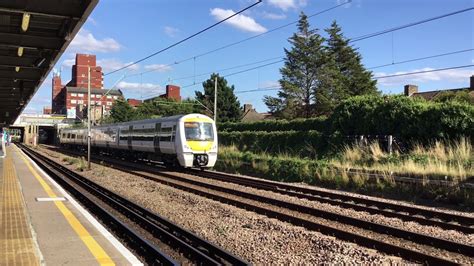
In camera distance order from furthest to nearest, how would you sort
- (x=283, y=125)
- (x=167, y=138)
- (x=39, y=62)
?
(x=283, y=125), (x=167, y=138), (x=39, y=62)

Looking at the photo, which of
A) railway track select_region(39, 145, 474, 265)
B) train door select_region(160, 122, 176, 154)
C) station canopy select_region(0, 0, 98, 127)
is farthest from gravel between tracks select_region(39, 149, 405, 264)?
train door select_region(160, 122, 176, 154)

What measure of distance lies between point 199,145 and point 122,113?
70.5 m

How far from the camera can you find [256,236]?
29.9 feet

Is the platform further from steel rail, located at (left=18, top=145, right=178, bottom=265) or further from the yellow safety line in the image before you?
steel rail, located at (left=18, top=145, right=178, bottom=265)

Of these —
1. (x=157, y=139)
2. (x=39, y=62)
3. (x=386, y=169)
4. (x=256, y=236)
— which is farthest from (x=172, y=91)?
(x=256, y=236)

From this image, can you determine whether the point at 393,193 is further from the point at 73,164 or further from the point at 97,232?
the point at 73,164

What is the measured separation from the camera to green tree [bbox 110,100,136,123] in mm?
91500

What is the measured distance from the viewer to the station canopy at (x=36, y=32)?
9586 mm

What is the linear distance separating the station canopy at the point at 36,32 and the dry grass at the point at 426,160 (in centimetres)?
1222

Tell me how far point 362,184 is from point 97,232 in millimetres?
11696

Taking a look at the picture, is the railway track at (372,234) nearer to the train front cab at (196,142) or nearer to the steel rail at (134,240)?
the steel rail at (134,240)

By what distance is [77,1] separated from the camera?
955 cm

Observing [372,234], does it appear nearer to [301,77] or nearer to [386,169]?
[386,169]

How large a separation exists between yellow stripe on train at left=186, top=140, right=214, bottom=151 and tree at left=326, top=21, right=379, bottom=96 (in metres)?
43.1
